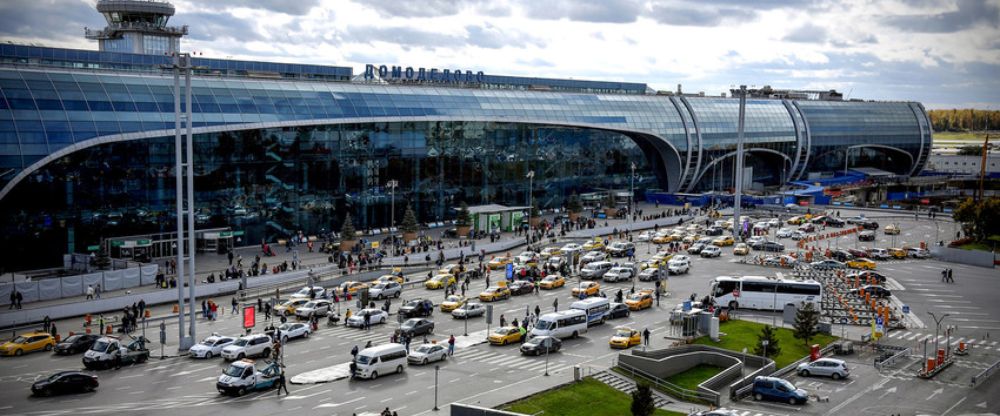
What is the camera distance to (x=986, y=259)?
86.1 m

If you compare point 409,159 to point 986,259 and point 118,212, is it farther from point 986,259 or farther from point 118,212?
point 986,259

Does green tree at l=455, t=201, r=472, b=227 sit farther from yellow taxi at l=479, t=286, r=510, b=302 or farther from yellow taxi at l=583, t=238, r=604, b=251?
yellow taxi at l=479, t=286, r=510, b=302

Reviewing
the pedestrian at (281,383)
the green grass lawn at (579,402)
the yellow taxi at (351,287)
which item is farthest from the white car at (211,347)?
the green grass lawn at (579,402)

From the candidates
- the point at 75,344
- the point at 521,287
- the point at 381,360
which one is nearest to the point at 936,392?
the point at 381,360

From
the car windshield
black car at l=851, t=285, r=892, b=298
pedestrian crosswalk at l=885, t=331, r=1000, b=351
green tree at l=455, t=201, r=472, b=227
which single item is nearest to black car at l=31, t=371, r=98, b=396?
the car windshield

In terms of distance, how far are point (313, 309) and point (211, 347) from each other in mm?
9800

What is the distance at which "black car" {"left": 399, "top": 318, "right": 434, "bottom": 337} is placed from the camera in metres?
53.8

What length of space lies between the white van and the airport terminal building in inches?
901

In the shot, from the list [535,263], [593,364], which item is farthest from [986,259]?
[593,364]

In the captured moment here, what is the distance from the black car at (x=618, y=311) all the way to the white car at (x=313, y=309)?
57.3 ft

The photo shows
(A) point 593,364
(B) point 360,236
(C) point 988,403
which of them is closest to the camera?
(C) point 988,403

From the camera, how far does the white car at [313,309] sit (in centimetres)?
5834

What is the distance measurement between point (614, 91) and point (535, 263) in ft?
215

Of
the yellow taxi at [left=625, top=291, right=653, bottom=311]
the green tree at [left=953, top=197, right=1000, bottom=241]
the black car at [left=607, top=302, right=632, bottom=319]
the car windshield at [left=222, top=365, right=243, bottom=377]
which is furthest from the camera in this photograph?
the green tree at [left=953, top=197, right=1000, bottom=241]
